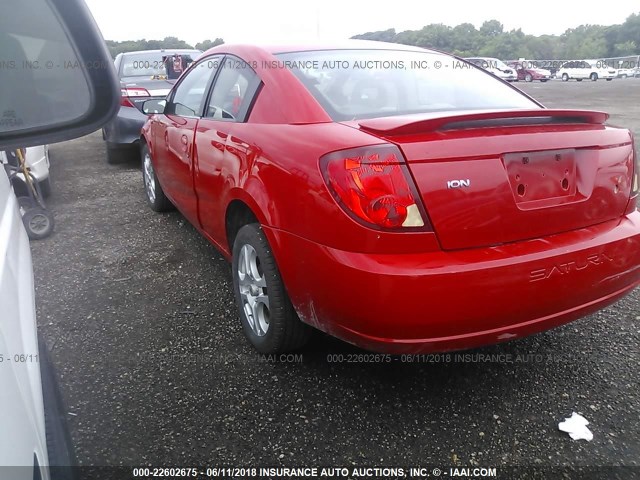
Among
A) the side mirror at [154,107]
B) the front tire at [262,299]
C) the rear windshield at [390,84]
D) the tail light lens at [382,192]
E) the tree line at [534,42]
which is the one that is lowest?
the front tire at [262,299]

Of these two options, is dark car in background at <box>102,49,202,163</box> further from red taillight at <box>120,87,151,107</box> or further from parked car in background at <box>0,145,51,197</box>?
parked car in background at <box>0,145,51,197</box>

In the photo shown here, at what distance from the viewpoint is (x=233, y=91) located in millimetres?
2926

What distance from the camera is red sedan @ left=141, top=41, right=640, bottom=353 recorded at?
1.83 metres

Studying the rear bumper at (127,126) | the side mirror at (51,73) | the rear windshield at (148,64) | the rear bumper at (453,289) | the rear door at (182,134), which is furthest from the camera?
the rear windshield at (148,64)

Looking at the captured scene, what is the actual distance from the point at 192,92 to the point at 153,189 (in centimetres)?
164

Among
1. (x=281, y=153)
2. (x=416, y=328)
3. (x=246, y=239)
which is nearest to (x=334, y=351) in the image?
(x=246, y=239)

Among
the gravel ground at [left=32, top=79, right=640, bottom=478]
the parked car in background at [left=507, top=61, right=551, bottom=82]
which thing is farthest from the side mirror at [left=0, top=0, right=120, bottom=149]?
the parked car in background at [left=507, top=61, right=551, bottom=82]

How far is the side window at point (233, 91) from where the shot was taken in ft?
8.83

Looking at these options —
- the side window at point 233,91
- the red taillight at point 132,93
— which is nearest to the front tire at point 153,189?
the side window at point 233,91

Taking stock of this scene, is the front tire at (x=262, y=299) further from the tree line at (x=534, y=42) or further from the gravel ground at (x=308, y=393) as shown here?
the tree line at (x=534, y=42)

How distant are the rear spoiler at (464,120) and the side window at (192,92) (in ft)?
5.56

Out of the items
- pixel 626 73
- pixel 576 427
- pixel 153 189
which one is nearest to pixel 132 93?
pixel 153 189

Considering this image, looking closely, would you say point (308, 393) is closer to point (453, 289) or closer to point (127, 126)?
point (453, 289)

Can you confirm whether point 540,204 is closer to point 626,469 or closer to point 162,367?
point 626,469
